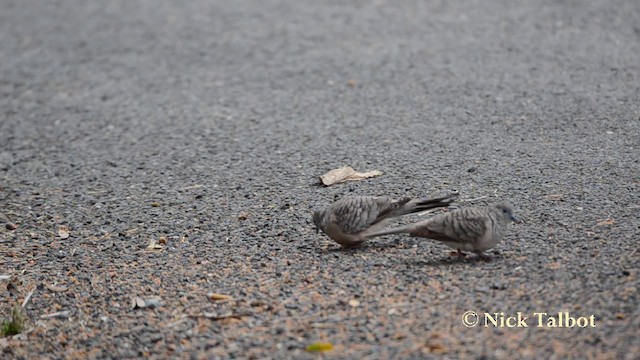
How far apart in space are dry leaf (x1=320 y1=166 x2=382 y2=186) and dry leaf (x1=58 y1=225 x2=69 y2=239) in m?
1.84

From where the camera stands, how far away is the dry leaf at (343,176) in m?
6.29

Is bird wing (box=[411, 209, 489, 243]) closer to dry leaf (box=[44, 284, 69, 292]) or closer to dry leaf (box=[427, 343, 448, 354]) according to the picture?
dry leaf (box=[427, 343, 448, 354])

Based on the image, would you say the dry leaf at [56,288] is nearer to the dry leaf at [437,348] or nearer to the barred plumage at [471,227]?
the barred plumage at [471,227]

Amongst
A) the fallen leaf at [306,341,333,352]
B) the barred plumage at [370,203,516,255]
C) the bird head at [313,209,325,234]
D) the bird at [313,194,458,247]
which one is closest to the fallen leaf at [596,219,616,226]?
the barred plumage at [370,203,516,255]

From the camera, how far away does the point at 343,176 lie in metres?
6.35

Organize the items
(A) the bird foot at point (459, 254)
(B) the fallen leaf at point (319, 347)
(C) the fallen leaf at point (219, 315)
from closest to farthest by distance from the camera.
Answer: (B) the fallen leaf at point (319, 347), (C) the fallen leaf at point (219, 315), (A) the bird foot at point (459, 254)

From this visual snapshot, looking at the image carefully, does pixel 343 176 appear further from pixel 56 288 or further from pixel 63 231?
pixel 56 288

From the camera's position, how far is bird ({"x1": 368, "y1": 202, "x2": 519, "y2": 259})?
4.81 meters

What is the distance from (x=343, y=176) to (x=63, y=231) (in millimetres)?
2023

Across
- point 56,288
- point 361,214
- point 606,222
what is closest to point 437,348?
point 361,214

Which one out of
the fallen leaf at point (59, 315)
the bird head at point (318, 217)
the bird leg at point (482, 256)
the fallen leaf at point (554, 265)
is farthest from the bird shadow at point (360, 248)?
the fallen leaf at point (59, 315)

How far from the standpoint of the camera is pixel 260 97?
8.56 meters

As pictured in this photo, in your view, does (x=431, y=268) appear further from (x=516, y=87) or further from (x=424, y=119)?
(x=516, y=87)

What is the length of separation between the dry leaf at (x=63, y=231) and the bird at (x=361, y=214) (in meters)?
1.84
